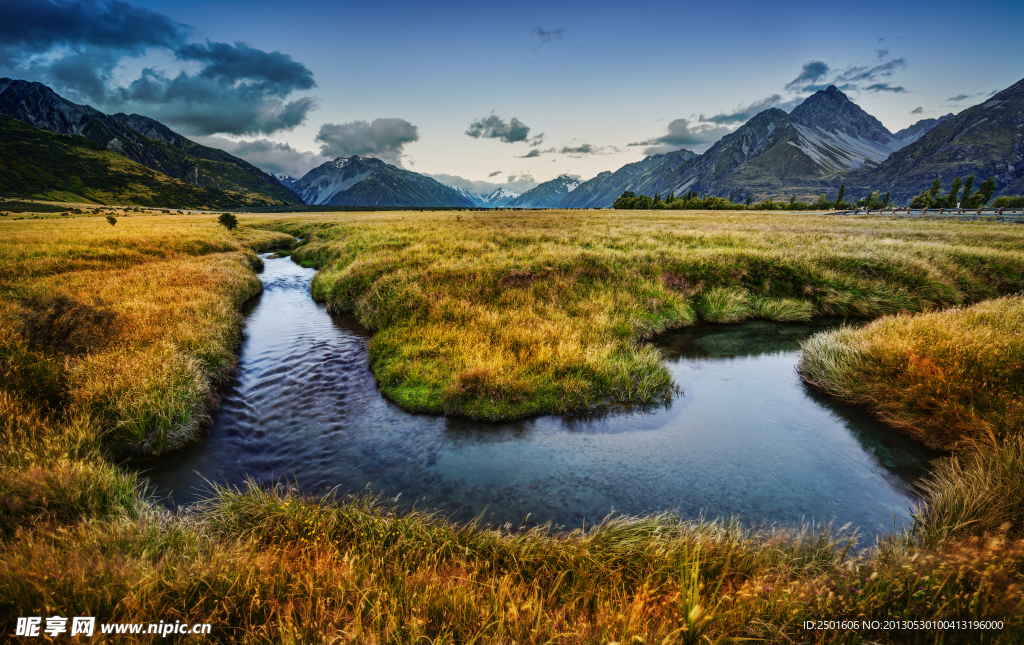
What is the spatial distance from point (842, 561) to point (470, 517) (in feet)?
16.0

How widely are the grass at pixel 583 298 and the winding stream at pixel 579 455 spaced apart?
938 mm

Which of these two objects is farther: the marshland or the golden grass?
the golden grass

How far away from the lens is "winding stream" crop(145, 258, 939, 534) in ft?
20.7

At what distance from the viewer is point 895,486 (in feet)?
22.0

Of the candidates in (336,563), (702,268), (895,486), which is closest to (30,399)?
(336,563)

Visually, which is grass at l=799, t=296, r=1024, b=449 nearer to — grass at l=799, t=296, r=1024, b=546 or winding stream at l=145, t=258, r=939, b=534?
grass at l=799, t=296, r=1024, b=546

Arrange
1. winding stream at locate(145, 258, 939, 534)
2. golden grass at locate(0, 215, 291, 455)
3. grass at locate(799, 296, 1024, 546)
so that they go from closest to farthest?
1. grass at locate(799, 296, 1024, 546)
2. winding stream at locate(145, 258, 939, 534)
3. golden grass at locate(0, 215, 291, 455)

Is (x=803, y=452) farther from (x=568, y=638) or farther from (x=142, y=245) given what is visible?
(x=142, y=245)

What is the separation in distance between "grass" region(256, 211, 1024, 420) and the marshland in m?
0.11

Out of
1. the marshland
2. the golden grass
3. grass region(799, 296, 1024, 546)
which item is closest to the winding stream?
the marshland

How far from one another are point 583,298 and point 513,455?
967 centimetres

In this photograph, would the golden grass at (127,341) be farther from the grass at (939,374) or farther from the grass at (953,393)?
the grass at (939,374)

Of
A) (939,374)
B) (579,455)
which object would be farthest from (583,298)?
(939,374)

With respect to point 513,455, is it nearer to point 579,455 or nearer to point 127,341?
point 579,455
